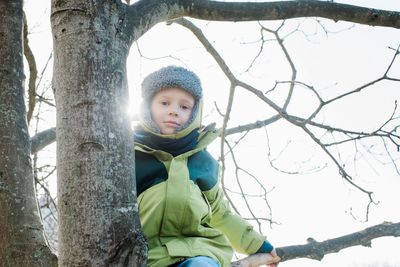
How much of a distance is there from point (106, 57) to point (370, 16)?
133 centimetres

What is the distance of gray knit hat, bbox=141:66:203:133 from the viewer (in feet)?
7.50

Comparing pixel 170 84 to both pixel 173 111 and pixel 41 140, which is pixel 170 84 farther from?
pixel 41 140

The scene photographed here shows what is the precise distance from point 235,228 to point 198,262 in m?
0.69

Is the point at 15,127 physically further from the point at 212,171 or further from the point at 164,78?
the point at 212,171

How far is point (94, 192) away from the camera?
1.21 metres

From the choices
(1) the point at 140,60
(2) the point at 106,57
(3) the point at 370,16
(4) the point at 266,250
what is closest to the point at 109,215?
(2) the point at 106,57

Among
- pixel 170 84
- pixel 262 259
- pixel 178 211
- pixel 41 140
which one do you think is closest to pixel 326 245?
pixel 262 259

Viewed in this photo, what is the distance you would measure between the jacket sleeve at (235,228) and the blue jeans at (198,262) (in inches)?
21.0

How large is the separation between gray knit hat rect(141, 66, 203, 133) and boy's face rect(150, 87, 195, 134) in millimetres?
24

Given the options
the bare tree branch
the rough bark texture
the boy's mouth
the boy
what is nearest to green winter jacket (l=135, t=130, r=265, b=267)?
the boy

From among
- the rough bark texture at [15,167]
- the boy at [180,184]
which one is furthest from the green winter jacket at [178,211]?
the rough bark texture at [15,167]

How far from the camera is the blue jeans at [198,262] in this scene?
1746 mm

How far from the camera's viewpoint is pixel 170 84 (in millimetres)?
2289

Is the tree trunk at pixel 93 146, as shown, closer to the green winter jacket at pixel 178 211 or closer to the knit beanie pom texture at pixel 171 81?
the green winter jacket at pixel 178 211
